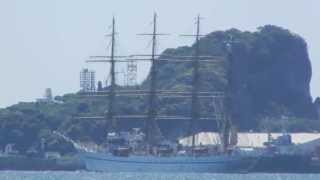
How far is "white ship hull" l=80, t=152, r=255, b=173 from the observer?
14900 cm

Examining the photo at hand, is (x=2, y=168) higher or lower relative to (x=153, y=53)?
lower

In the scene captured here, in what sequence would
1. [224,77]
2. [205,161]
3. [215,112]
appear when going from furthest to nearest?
[224,77] < [215,112] < [205,161]

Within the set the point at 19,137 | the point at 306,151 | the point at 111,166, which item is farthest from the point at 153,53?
the point at 19,137

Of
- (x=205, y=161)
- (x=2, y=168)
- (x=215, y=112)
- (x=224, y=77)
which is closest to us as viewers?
(x=205, y=161)

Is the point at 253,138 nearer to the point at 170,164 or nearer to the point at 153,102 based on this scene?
the point at 153,102

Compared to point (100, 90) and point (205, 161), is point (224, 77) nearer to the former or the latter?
point (100, 90)

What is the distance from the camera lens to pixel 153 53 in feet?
500

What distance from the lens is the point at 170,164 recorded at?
495 ft

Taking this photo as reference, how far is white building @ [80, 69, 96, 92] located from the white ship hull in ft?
91.6

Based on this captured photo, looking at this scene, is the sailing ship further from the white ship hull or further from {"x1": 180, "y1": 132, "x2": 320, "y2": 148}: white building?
{"x1": 180, "y1": 132, "x2": 320, "y2": 148}: white building

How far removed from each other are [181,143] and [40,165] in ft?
61.0

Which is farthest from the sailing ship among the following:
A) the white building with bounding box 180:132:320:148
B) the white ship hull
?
the white building with bounding box 180:132:320:148

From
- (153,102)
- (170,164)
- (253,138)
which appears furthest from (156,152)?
(253,138)

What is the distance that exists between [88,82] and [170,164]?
36006mm
